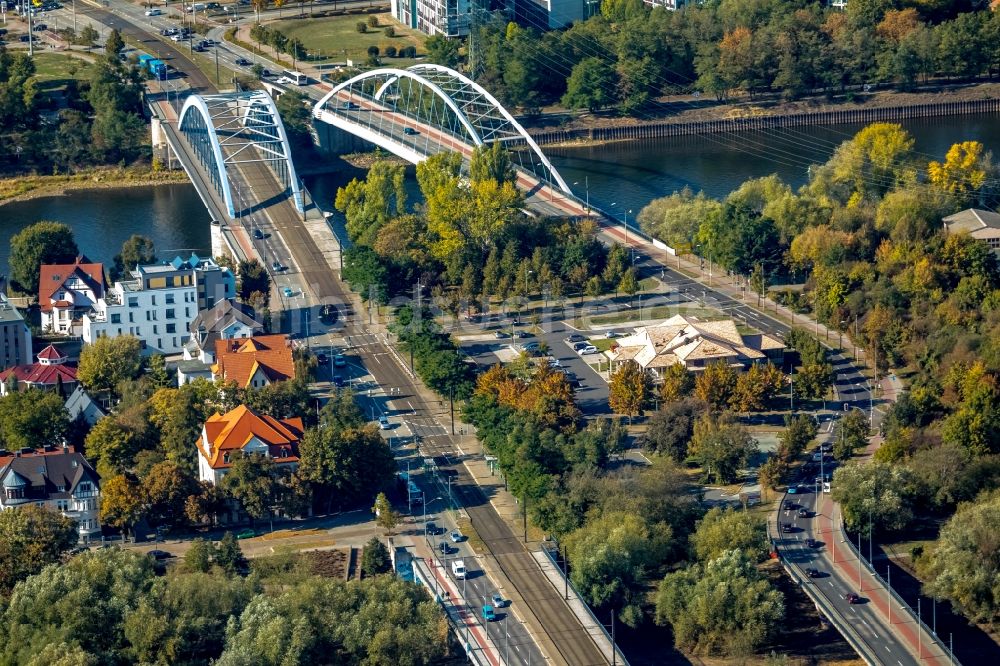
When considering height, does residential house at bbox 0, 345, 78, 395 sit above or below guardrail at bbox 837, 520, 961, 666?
above

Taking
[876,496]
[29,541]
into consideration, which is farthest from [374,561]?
[876,496]

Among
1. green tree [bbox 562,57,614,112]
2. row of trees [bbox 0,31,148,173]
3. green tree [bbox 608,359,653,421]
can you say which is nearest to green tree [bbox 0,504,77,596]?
green tree [bbox 608,359,653,421]

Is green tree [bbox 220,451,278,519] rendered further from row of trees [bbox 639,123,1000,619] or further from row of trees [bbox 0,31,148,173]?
row of trees [bbox 0,31,148,173]

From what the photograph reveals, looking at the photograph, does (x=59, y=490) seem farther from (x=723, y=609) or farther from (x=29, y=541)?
(x=723, y=609)

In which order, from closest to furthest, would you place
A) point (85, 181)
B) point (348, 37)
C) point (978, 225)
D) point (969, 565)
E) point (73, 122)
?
point (969, 565) → point (978, 225) → point (85, 181) → point (73, 122) → point (348, 37)

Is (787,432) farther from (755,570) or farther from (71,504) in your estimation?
(71,504)
